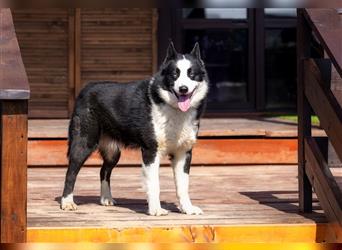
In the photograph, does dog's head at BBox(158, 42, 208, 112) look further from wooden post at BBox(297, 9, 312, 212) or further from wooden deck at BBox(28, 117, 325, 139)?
wooden deck at BBox(28, 117, 325, 139)

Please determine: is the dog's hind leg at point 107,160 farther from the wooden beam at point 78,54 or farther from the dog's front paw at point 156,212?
the wooden beam at point 78,54

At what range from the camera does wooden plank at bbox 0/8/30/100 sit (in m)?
3.28

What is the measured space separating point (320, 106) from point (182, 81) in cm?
79

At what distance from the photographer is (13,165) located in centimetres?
334

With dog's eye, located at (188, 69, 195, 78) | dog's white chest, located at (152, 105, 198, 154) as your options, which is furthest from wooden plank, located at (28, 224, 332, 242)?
dog's eye, located at (188, 69, 195, 78)

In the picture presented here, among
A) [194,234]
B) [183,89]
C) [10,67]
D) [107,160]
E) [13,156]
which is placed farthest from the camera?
[107,160]

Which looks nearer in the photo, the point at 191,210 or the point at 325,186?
the point at 325,186

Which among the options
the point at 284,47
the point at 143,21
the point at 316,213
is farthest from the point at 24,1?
the point at 284,47

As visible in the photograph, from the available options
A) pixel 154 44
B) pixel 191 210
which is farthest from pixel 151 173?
pixel 154 44

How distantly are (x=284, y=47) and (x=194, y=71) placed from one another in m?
5.32

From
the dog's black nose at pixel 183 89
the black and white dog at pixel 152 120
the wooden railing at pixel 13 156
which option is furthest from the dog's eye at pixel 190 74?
the wooden railing at pixel 13 156

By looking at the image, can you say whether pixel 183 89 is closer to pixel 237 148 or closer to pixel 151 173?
pixel 151 173

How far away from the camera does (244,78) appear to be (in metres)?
9.41

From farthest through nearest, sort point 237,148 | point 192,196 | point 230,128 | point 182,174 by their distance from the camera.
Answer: point 230,128 < point 237,148 < point 192,196 < point 182,174
